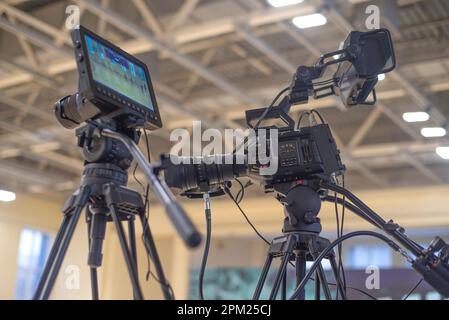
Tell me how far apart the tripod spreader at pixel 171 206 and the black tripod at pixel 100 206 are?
0.12 meters

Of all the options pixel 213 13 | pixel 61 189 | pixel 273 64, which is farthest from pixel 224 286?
pixel 213 13

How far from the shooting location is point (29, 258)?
988 centimetres

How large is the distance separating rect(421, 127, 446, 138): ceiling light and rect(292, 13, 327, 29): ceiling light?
94.6 inches

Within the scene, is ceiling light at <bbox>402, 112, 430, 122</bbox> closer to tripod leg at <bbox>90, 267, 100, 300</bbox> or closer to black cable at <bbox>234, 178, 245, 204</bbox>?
black cable at <bbox>234, 178, 245, 204</bbox>

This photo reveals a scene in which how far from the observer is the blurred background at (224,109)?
4523mm

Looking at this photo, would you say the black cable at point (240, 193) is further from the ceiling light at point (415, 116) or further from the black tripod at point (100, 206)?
the ceiling light at point (415, 116)

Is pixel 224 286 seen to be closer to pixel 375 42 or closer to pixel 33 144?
pixel 33 144

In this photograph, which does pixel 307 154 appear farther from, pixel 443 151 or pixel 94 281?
pixel 443 151

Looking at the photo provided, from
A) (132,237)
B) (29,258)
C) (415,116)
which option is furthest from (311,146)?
(29,258)

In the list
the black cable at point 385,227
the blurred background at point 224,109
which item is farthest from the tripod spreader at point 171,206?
the blurred background at point 224,109

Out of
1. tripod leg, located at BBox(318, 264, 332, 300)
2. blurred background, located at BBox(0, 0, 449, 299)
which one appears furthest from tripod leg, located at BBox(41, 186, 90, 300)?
blurred background, located at BBox(0, 0, 449, 299)

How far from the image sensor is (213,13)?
5141 mm

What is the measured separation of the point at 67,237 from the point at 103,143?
212 mm

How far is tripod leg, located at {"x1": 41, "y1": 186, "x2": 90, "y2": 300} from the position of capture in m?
1.13
